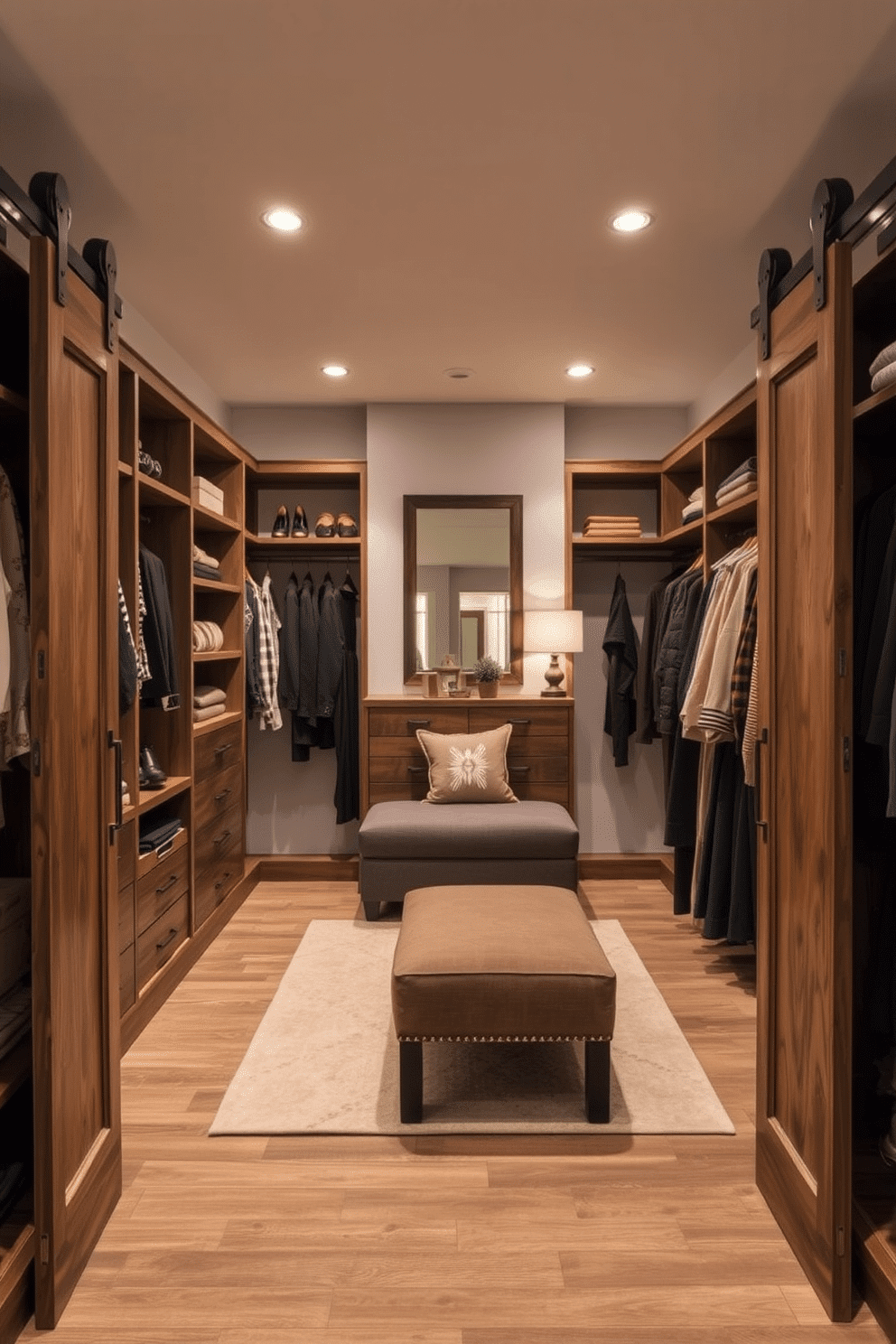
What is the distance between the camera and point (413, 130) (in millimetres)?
2328

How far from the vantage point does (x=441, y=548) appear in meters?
5.14

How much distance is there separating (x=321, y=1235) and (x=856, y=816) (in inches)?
61.8

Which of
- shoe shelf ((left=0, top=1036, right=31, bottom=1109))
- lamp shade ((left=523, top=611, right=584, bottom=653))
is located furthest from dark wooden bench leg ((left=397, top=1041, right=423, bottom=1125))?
lamp shade ((left=523, top=611, right=584, bottom=653))

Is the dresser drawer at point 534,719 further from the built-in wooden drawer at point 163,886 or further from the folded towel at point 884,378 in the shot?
the folded towel at point 884,378

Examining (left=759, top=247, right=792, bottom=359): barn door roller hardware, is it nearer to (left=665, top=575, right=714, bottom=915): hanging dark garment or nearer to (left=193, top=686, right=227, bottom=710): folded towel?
(left=665, top=575, right=714, bottom=915): hanging dark garment

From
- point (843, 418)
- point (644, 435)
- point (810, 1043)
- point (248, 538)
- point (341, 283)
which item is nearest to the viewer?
point (843, 418)

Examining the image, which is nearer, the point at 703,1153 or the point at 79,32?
the point at 79,32

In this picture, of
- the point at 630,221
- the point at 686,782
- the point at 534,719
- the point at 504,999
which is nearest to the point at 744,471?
the point at 630,221

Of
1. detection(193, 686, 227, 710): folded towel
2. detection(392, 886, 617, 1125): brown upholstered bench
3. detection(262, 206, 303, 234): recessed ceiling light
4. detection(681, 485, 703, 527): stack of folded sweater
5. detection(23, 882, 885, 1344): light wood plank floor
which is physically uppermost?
detection(262, 206, 303, 234): recessed ceiling light

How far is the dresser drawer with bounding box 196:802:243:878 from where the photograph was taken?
3973 mm

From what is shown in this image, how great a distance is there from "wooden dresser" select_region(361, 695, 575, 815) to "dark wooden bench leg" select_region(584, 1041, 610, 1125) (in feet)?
7.66

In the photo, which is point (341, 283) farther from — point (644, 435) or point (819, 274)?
point (644, 435)

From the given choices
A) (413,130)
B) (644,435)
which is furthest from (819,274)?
(644,435)

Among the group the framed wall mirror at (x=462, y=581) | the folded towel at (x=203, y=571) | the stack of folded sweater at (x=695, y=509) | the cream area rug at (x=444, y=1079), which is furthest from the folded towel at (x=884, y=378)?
the framed wall mirror at (x=462, y=581)
